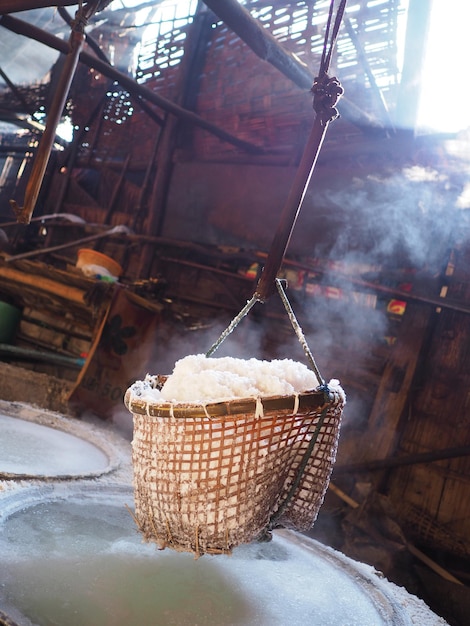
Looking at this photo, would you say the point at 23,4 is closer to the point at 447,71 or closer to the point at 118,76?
the point at 118,76

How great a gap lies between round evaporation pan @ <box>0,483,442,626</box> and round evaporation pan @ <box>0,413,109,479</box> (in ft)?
0.84

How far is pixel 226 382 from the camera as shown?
1.83m

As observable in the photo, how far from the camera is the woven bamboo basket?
1724 mm

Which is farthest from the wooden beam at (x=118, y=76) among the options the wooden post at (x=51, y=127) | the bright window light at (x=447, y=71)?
the bright window light at (x=447, y=71)

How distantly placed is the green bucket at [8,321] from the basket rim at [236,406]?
6402 millimetres

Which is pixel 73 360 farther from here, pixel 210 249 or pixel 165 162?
pixel 165 162

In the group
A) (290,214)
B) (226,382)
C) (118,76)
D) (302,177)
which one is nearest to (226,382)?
(226,382)

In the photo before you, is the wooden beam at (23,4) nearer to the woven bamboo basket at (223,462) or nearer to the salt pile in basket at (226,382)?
the salt pile in basket at (226,382)

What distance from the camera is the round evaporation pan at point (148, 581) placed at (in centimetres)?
185

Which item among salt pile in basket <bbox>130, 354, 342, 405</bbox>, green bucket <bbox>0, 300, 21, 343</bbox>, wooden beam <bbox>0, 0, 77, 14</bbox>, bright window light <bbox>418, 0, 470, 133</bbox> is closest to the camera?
salt pile in basket <bbox>130, 354, 342, 405</bbox>

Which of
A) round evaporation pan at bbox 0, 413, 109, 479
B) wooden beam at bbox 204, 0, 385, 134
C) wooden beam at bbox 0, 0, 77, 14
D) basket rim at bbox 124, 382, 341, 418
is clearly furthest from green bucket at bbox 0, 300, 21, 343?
basket rim at bbox 124, 382, 341, 418

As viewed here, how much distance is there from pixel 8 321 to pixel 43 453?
14.6 ft

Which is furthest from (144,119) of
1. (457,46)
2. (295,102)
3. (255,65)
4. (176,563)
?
(176,563)

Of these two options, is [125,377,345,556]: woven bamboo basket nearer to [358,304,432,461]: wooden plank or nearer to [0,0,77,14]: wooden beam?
[0,0,77,14]: wooden beam
